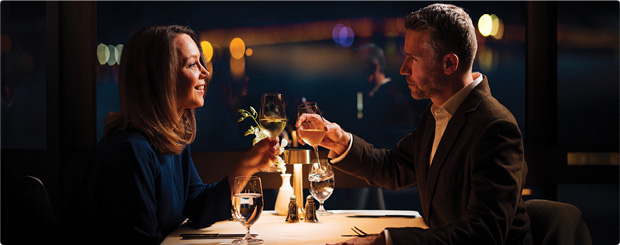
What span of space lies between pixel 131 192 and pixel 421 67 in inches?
44.2

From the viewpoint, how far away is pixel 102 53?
3.43 m

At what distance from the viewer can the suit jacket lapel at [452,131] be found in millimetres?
1741

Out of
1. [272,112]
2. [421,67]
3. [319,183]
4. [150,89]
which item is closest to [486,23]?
[421,67]

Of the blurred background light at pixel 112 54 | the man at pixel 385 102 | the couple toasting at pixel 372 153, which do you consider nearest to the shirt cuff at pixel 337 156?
the couple toasting at pixel 372 153

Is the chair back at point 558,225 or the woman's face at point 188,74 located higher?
the woman's face at point 188,74

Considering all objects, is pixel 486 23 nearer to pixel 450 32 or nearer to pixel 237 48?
pixel 237 48

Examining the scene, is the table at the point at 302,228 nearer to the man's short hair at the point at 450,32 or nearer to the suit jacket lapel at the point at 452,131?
the suit jacket lapel at the point at 452,131

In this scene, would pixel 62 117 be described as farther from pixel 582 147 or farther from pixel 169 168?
pixel 582 147

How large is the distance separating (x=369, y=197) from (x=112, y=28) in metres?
2.15

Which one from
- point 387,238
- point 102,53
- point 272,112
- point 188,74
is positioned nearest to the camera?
point 387,238

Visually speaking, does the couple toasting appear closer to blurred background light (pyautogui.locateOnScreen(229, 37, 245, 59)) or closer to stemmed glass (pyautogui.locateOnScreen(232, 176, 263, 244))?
stemmed glass (pyautogui.locateOnScreen(232, 176, 263, 244))

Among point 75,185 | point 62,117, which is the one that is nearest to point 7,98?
point 62,117

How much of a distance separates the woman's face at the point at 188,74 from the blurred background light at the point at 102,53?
1703mm

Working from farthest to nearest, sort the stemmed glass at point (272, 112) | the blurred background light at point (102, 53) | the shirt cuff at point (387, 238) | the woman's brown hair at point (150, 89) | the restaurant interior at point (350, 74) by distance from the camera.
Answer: the blurred background light at point (102, 53)
the restaurant interior at point (350, 74)
the stemmed glass at point (272, 112)
the woman's brown hair at point (150, 89)
the shirt cuff at point (387, 238)
